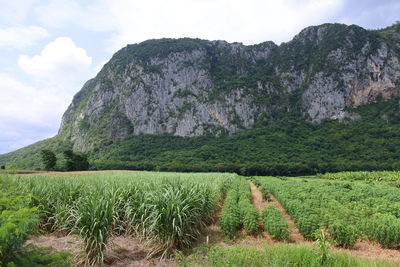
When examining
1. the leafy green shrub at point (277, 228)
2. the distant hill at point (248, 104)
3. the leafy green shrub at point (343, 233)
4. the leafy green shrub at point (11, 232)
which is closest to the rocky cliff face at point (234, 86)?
the distant hill at point (248, 104)

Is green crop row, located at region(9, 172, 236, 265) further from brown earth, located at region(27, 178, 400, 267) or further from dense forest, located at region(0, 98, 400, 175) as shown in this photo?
dense forest, located at region(0, 98, 400, 175)

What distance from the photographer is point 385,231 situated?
8953 mm

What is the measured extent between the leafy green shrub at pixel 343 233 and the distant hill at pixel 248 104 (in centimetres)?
7339

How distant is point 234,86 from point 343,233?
148 metres

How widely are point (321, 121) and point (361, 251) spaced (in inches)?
5167

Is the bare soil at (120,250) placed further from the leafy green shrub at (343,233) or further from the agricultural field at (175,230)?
the leafy green shrub at (343,233)

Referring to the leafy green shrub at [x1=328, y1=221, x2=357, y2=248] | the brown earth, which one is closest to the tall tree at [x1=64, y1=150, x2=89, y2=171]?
the brown earth

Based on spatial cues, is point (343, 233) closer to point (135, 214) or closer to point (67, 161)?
point (135, 214)

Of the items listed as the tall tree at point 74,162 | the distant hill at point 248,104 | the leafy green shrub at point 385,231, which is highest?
the distant hill at point 248,104

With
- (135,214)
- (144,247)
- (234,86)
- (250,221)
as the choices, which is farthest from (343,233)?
(234,86)

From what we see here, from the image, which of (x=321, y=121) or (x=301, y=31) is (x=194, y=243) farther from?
(x=301, y=31)

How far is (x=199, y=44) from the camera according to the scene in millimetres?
185250

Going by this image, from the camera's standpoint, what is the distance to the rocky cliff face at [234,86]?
12925 centimetres

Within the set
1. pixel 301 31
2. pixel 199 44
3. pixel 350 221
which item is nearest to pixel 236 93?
pixel 199 44
